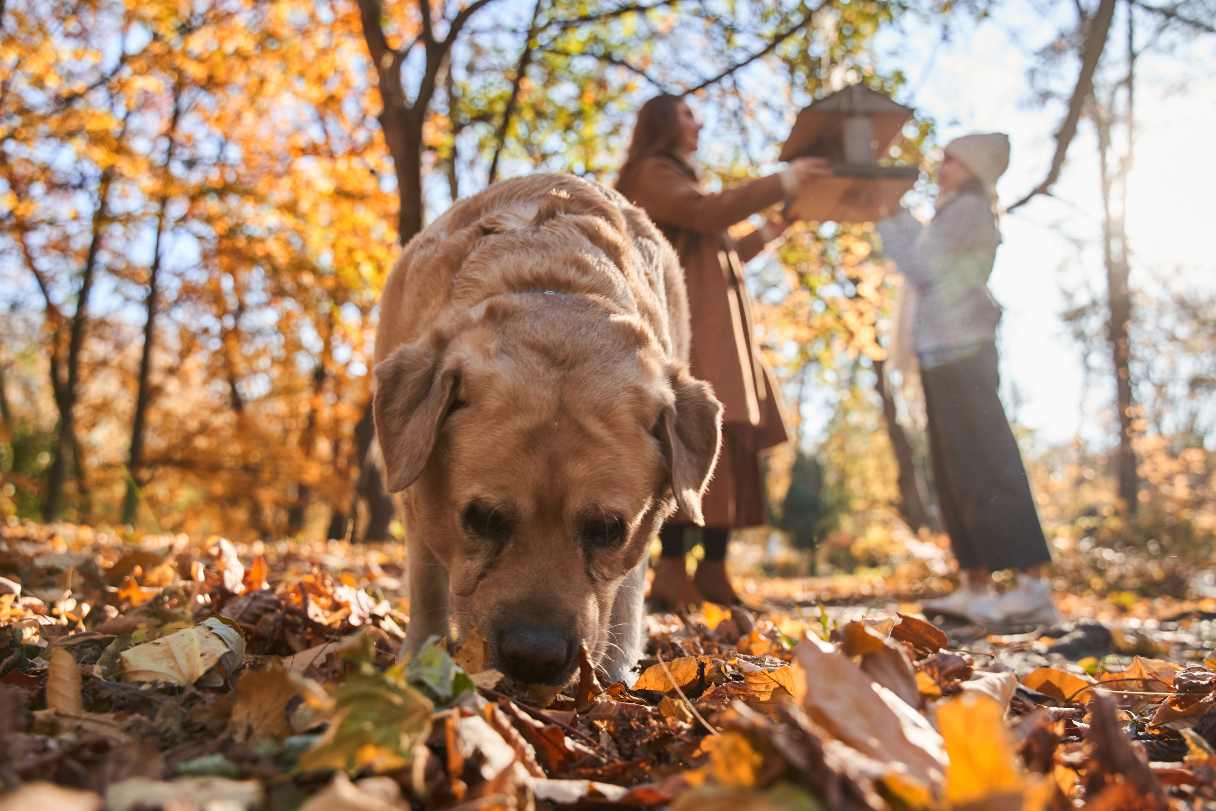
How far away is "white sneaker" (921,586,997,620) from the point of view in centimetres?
671

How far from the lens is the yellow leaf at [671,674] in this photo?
90.1 inches

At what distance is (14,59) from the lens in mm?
11055

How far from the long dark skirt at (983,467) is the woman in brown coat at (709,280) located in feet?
5.64

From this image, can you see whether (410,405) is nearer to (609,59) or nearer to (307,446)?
(609,59)

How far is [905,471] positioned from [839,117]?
15298mm

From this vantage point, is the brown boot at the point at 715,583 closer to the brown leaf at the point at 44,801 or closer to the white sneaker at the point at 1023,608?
the white sneaker at the point at 1023,608

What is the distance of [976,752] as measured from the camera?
1.14 metres

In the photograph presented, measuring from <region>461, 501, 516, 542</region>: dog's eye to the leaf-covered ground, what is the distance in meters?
0.44

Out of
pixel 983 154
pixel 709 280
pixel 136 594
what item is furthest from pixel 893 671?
pixel 983 154

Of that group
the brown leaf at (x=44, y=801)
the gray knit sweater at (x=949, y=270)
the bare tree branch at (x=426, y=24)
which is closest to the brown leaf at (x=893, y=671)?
the brown leaf at (x=44, y=801)

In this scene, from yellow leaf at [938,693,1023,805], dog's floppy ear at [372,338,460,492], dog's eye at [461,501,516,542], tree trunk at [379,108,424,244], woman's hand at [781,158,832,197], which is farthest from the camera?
tree trunk at [379,108,424,244]

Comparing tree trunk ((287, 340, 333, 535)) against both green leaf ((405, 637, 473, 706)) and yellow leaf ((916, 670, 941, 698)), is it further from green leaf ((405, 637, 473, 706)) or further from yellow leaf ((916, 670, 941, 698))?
yellow leaf ((916, 670, 941, 698))

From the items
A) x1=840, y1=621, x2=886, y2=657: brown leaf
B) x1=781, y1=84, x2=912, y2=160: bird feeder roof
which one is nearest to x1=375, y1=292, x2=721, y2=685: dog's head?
x1=840, y1=621, x2=886, y2=657: brown leaf

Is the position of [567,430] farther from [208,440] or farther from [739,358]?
[208,440]
